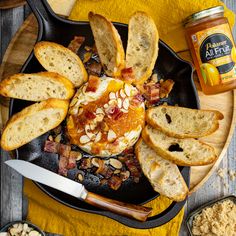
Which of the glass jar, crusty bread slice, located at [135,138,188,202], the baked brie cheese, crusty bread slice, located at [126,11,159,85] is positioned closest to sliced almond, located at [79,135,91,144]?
the baked brie cheese

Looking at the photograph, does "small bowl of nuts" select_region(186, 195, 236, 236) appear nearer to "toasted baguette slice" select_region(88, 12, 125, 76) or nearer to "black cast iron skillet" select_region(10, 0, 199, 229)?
"black cast iron skillet" select_region(10, 0, 199, 229)

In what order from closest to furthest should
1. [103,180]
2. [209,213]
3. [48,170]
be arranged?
[48,170], [103,180], [209,213]

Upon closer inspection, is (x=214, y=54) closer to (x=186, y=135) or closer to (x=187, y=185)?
(x=186, y=135)

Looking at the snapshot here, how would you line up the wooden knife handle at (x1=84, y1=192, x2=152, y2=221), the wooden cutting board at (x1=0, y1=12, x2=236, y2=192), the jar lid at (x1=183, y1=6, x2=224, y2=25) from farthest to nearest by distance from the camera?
the wooden cutting board at (x1=0, y1=12, x2=236, y2=192)
the jar lid at (x1=183, y1=6, x2=224, y2=25)
the wooden knife handle at (x1=84, y1=192, x2=152, y2=221)

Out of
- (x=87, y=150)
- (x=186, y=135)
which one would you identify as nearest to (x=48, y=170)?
(x=87, y=150)

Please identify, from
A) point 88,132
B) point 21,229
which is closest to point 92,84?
point 88,132
